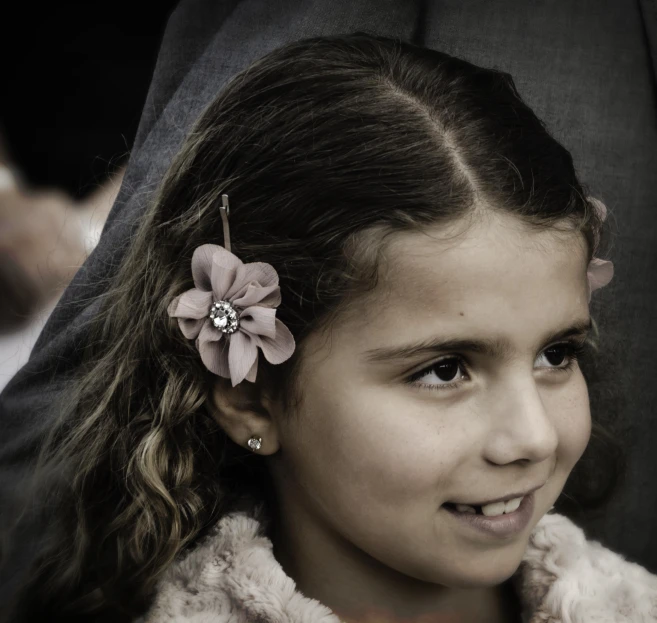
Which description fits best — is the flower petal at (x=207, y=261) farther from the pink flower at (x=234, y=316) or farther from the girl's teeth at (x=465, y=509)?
the girl's teeth at (x=465, y=509)

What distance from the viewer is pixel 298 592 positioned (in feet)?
2.84

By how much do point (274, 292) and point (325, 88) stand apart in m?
0.21

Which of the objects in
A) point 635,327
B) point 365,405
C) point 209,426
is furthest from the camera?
point 635,327

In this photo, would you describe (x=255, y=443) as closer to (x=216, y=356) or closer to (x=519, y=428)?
(x=216, y=356)

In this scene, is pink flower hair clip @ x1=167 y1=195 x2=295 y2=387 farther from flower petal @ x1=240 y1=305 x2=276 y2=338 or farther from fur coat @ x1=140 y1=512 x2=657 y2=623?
fur coat @ x1=140 y1=512 x2=657 y2=623

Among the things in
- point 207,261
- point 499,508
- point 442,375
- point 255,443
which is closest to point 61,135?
point 207,261

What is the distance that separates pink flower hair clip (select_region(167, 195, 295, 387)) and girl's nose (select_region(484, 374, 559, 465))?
0.66ft

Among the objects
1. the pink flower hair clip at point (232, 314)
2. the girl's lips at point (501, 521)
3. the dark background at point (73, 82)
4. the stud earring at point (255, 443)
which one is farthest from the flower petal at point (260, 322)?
the dark background at point (73, 82)

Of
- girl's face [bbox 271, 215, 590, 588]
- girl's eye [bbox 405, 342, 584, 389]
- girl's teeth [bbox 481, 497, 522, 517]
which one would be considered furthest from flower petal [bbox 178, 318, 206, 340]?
girl's teeth [bbox 481, 497, 522, 517]

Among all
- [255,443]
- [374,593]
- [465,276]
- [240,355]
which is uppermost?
[465,276]

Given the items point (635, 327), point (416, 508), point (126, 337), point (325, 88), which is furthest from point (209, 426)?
point (635, 327)

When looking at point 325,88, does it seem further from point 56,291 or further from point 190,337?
point 56,291

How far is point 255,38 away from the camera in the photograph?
1000 mm

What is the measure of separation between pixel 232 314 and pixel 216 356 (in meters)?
0.05
